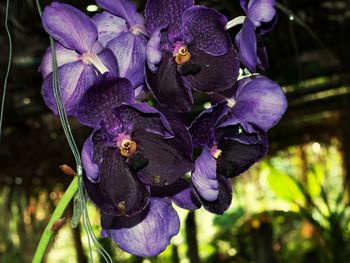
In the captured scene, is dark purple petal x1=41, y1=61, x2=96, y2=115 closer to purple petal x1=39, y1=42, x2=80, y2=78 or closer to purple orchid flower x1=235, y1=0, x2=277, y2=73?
purple petal x1=39, y1=42, x2=80, y2=78

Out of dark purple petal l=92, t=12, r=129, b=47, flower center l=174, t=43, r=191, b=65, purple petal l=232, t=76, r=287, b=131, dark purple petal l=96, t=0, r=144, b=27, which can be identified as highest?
dark purple petal l=96, t=0, r=144, b=27

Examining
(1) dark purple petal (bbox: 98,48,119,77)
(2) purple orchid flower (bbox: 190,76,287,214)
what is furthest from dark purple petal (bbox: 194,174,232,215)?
(1) dark purple petal (bbox: 98,48,119,77)

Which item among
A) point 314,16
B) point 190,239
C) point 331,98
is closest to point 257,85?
point 314,16

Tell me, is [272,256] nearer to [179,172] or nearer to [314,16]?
[314,16]

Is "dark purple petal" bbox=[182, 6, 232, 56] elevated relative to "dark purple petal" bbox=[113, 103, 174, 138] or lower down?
elevated

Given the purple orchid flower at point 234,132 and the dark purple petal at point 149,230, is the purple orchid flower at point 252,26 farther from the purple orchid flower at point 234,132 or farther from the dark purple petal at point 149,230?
the dark purple petal at point 149,230

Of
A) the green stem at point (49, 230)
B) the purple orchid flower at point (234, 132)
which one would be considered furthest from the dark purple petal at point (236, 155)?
the green stem at point (49, 230)

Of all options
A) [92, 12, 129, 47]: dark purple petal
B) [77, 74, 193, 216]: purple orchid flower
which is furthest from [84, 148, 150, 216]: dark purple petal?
[92, 12, 129, 47]: dark purple petal
